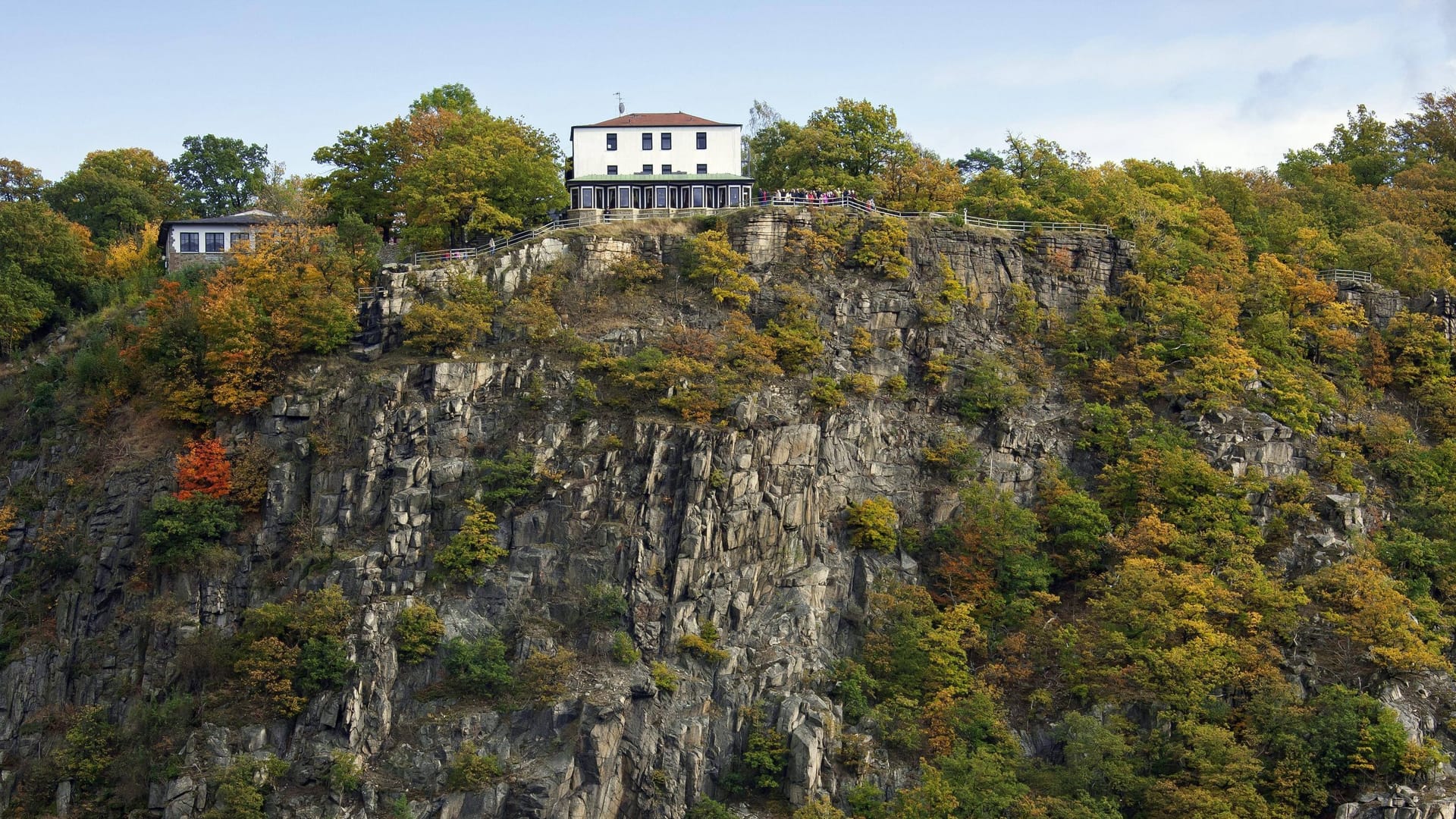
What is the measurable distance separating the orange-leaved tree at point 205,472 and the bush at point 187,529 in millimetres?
514

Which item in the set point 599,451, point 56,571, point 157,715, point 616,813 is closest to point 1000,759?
point 616,813

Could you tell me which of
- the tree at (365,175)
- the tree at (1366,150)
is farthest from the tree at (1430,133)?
the tree at (365,175)

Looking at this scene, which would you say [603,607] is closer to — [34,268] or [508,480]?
[508,480]

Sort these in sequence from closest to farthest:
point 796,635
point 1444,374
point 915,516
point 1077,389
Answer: point 796,635, point 915,516, point 1077,389, point 1444,374

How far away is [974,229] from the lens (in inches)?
3349

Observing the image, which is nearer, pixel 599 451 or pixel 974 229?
pixel 599 451

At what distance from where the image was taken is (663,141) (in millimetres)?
88125

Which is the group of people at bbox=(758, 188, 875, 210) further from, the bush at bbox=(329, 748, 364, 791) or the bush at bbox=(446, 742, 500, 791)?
the bush at bbox=(329, 748, 364, 791)

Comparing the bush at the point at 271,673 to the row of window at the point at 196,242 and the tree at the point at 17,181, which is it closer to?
the row of window at the point at 196,242

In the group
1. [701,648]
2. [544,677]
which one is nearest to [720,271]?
[701,648]

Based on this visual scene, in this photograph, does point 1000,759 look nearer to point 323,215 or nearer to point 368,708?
point 368,708

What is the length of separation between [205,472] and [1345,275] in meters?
59.4

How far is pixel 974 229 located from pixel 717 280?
14029mm

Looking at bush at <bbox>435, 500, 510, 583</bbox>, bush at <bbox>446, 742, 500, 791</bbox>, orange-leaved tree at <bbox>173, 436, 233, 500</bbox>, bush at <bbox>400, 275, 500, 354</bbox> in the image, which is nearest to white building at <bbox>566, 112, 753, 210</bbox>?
bush at <bbox>400, 275, 500, 354</bbox>
